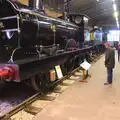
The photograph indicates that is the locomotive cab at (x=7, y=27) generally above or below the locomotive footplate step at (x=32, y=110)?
above

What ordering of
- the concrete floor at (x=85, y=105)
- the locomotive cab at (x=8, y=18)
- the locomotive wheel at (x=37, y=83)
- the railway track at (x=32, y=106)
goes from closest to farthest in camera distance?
1. the railway track at (x=32, y=106)
2. the concrete floor at (x=85, y=105)
3. the locomotive cab at (x=8, y=18)
4. the locomotive wheel at (x=37, y=83)

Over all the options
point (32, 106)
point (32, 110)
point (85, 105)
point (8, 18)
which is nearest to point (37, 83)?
point (32, 106)

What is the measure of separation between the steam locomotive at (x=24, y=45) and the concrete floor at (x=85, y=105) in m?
0.80

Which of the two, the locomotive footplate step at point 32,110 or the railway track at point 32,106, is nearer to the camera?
the railway track at point 32,106

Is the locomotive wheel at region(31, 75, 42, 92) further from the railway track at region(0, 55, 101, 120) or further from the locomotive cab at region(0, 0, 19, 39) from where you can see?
the locomotive cab at region(0, 0, 19, 39)

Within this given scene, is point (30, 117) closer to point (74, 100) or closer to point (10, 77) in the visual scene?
point (10, 77)

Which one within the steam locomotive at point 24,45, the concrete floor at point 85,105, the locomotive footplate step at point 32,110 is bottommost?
the concrete floor at point 85,105

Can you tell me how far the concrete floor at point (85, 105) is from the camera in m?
3.88

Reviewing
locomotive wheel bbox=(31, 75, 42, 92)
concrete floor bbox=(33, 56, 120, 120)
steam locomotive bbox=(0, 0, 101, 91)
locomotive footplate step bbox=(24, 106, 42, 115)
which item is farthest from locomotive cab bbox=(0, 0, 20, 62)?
concrete floor bbox=(33, 56, 120, 120)

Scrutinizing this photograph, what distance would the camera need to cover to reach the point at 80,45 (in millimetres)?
9750

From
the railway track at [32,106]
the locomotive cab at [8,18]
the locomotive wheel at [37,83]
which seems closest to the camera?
the railway track at [32,106]

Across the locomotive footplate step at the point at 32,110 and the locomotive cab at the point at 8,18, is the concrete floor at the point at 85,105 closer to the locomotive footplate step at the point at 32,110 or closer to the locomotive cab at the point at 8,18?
the locomotive footplate step at the point at 32,110

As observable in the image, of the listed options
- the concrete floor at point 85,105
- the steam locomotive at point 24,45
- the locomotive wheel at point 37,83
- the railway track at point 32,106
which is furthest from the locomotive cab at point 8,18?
Result: the concrete floor at point 85,105

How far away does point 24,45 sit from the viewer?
15.0ft
